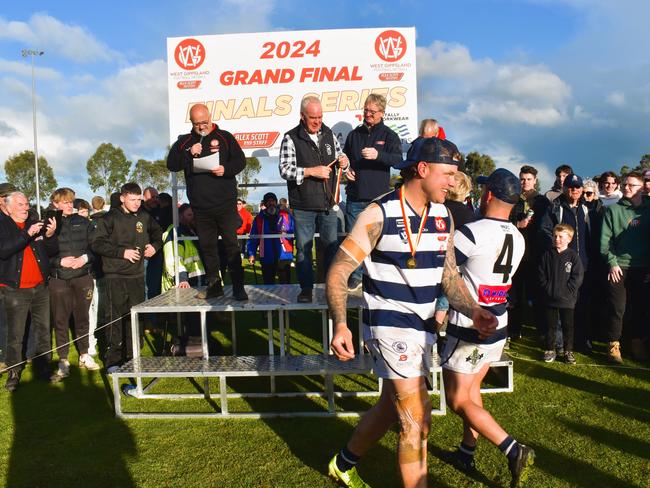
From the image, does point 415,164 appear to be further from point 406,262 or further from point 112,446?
point 112,446

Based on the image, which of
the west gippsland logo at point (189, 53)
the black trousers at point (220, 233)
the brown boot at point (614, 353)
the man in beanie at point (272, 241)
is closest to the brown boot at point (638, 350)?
the brown boot at point (614, 353)

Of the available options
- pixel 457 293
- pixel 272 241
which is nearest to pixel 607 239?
pixel 457 293

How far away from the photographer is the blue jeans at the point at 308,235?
214 inches

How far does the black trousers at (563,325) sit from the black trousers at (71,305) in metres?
5.92

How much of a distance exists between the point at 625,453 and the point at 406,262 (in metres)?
2.63

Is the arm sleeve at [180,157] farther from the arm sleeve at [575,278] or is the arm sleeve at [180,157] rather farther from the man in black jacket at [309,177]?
the arm sleeve at [575,278]

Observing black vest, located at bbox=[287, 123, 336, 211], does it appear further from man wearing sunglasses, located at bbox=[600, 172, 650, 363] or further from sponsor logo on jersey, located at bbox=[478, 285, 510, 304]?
man wearing sunglasses, located at bbox=[600, 172, 650, 363]

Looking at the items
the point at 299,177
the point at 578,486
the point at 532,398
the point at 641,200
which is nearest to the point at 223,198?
the point at 299,177

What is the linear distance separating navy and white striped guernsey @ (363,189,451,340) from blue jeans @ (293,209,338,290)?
101 inches

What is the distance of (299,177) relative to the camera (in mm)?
5227

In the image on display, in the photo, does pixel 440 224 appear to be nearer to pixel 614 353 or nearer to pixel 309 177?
pixel 309 177

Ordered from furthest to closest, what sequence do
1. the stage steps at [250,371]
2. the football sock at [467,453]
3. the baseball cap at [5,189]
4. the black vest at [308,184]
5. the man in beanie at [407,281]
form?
1. the baseball cap at [5,189]
2. the black vest at [308,184]
3. the stage steps at [250,371]
4. the football sock at [467,453]
5. the man in beanie at [407,281]

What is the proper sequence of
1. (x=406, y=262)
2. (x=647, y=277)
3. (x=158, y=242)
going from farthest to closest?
(x=158, y=242)
(x=647, y=277)
(x=406, y=262)

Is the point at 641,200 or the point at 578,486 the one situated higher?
the point at 641,200
